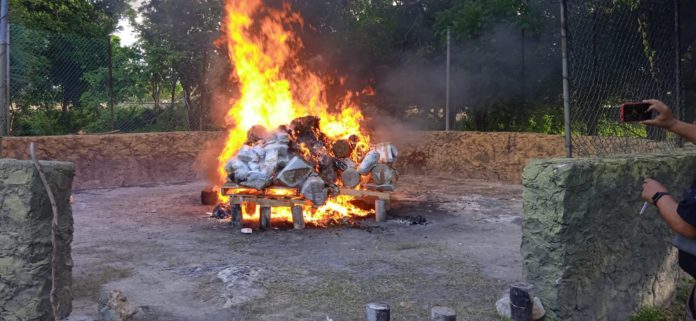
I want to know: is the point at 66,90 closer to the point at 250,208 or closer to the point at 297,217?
the point at 250,208

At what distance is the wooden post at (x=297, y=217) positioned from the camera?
7.30m

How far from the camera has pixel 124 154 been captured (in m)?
10.9

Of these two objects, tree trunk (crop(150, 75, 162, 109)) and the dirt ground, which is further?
tree trunk (crop(150, 75, 162, 109))

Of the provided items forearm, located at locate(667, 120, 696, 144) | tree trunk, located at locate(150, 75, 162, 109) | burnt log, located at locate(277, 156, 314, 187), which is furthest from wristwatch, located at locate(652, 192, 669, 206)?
tree trunk, located at locate(150, 75, 162, 109)

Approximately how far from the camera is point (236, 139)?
10297 mm

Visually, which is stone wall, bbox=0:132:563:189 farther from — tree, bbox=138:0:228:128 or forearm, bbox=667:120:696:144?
forearm, bbox=667:120:696:144

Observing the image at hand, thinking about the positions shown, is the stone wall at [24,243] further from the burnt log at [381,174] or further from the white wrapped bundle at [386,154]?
the white wrapped bundle at [386,154]

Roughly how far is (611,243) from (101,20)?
20478mm

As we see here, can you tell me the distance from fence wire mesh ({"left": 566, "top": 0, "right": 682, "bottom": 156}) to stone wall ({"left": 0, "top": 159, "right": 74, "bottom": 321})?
18.4 ft

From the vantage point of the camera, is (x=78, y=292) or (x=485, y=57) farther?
(x=485, y=57)

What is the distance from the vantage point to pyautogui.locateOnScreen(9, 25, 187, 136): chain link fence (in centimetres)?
1155

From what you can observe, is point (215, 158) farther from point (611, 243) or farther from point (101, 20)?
point (101, 20)

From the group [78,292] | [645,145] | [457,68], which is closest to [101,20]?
[457,68]

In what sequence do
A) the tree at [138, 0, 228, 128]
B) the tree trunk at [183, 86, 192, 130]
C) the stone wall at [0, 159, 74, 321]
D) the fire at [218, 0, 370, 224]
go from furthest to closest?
the tree at [138, 0, 228, 128] → the tree trunk at [183, 86, 192, 130] → the fire at [218, 0, 370, 224] → the stone wall at [0, 159, 74, 321]
